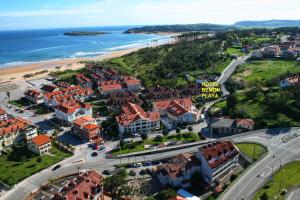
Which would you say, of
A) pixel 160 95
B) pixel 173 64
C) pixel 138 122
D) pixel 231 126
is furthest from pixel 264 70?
pixel 138 122

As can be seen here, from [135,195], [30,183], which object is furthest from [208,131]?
[30,183]

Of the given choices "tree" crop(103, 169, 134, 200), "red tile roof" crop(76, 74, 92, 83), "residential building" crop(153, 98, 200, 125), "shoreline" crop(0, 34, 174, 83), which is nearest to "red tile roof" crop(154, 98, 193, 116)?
"residential building" crop(153, 98, 200, 125)

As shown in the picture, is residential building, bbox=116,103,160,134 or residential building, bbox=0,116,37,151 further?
residential building, bbox=116,103,160,134

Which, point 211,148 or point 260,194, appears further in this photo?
point 211,148

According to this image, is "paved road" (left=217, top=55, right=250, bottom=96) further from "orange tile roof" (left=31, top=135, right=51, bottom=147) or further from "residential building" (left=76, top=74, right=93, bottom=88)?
"orange tile roof" (left=31, top=135, right=51, bottom=147)

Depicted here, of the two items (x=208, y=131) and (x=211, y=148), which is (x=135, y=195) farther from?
(x=208, y=131)
